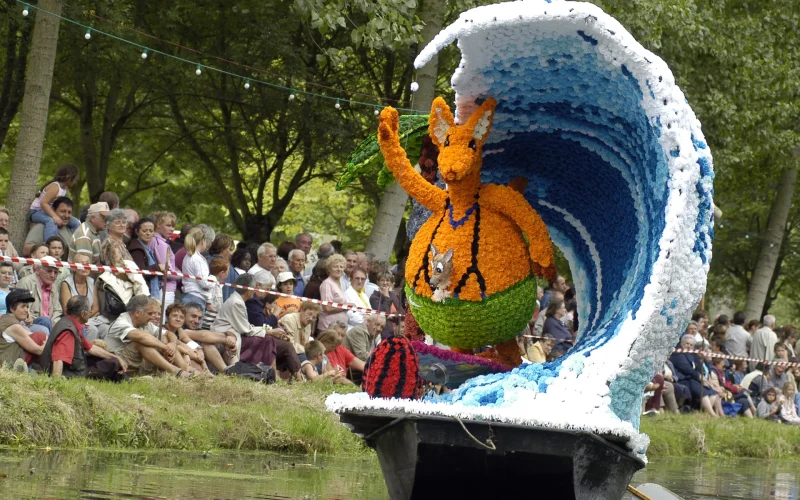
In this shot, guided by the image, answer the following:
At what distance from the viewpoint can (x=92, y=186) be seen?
22062 millimetres

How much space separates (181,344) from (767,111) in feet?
44.1

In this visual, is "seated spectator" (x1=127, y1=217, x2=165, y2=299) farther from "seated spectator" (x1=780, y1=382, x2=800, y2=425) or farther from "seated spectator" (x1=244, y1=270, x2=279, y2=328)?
"seated spectator" (x1=780, y1=382, x2=800, y2=425)

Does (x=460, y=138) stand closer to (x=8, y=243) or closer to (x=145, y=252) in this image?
(x=8, y=243)

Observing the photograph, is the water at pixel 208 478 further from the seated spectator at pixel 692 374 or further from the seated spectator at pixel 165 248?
the seated spectator at pixel 692 374

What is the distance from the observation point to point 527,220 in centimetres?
877

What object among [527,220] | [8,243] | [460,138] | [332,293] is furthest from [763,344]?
[460,138]

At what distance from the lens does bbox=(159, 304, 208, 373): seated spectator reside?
13148 mm

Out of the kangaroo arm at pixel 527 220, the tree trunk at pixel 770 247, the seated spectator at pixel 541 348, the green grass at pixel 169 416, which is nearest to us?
the kangaroo arm at pixel 527 220

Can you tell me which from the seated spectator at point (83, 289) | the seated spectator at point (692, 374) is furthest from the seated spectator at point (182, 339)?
the seated spectator at point (692, 374)

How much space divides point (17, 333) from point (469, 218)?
4.70m

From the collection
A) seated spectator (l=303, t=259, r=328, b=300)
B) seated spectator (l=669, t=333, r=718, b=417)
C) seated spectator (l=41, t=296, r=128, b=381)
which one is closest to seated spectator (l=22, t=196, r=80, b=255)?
seated spectator (l=41, t=296, r=128, b=381)

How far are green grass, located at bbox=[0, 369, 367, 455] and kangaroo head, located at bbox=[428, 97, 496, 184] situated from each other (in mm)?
3546

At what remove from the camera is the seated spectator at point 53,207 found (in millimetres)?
13609

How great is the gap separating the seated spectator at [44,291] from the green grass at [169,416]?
1.10 metres
